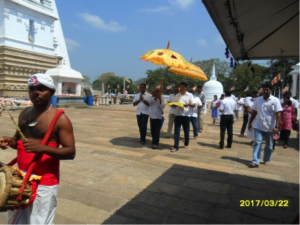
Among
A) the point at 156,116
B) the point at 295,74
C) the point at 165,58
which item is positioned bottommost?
the point at 156,116

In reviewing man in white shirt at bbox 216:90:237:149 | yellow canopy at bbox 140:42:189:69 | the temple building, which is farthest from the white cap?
the temple building

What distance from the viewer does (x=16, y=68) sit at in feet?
65.5

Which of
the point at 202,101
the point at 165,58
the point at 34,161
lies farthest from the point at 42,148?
the point at 202,101

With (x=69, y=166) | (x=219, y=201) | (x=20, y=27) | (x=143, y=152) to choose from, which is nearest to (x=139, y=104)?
(x=143, y=152)

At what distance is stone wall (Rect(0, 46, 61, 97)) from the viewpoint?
19.2 metres

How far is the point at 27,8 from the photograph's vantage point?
70.7 feet

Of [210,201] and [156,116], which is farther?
[156,116]

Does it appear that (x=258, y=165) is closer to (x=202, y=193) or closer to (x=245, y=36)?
(x=202, y=193)

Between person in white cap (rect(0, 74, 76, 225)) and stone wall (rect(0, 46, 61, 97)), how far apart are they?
65.8ft

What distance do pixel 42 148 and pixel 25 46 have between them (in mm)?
22852

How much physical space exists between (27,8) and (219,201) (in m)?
24.1

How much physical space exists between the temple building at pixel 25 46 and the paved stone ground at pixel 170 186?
14.8 metres

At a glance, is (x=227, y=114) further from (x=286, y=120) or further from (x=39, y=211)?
(x=39, y=211)
